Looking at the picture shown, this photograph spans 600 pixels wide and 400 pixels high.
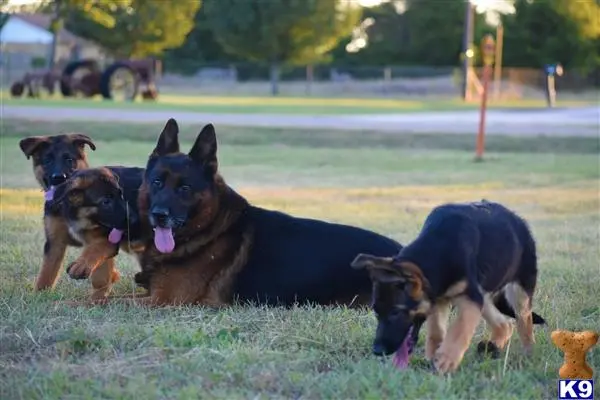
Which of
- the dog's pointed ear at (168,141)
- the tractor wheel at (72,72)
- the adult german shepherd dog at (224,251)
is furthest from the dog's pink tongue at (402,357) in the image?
the tractor wheel at (72,72)

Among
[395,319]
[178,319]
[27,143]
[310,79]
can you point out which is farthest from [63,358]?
[310,79]

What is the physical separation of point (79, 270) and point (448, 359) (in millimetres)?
2717

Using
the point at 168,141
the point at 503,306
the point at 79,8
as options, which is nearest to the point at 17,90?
the point at 79,8

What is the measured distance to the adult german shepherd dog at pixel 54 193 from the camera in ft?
21.9

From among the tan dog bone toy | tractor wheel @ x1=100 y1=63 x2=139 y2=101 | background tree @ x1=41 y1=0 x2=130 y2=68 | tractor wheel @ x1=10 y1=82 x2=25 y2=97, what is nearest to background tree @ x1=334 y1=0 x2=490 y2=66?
background tree @ x1=41 y1=0 x2=130 y2=68

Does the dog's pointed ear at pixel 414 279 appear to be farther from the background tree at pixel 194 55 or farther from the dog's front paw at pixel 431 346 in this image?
the background tree at pixel 194 55

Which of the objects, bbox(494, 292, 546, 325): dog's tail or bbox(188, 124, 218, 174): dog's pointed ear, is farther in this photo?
bbox(188, 124, 218, 174): dog's pointed ear

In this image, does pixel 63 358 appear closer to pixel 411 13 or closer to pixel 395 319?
pixel 395 319

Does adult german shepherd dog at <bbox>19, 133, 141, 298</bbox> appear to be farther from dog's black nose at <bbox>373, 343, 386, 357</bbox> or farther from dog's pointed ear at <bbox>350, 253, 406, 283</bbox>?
dog's pointed ear at <bbox>350, 253, 406, 283</bbox>

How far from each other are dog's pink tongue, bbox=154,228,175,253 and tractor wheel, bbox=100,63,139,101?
39.5 metres

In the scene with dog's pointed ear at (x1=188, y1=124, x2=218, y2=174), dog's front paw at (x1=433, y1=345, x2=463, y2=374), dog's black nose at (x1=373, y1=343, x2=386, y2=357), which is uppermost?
dog's pointed ear at (x1=188, y1=124, x2=218, y2=174)

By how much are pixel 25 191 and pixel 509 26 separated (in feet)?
216

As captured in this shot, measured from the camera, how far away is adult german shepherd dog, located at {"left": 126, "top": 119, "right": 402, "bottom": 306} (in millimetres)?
6336

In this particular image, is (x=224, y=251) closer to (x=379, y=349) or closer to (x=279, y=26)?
(x=379, y=349)
